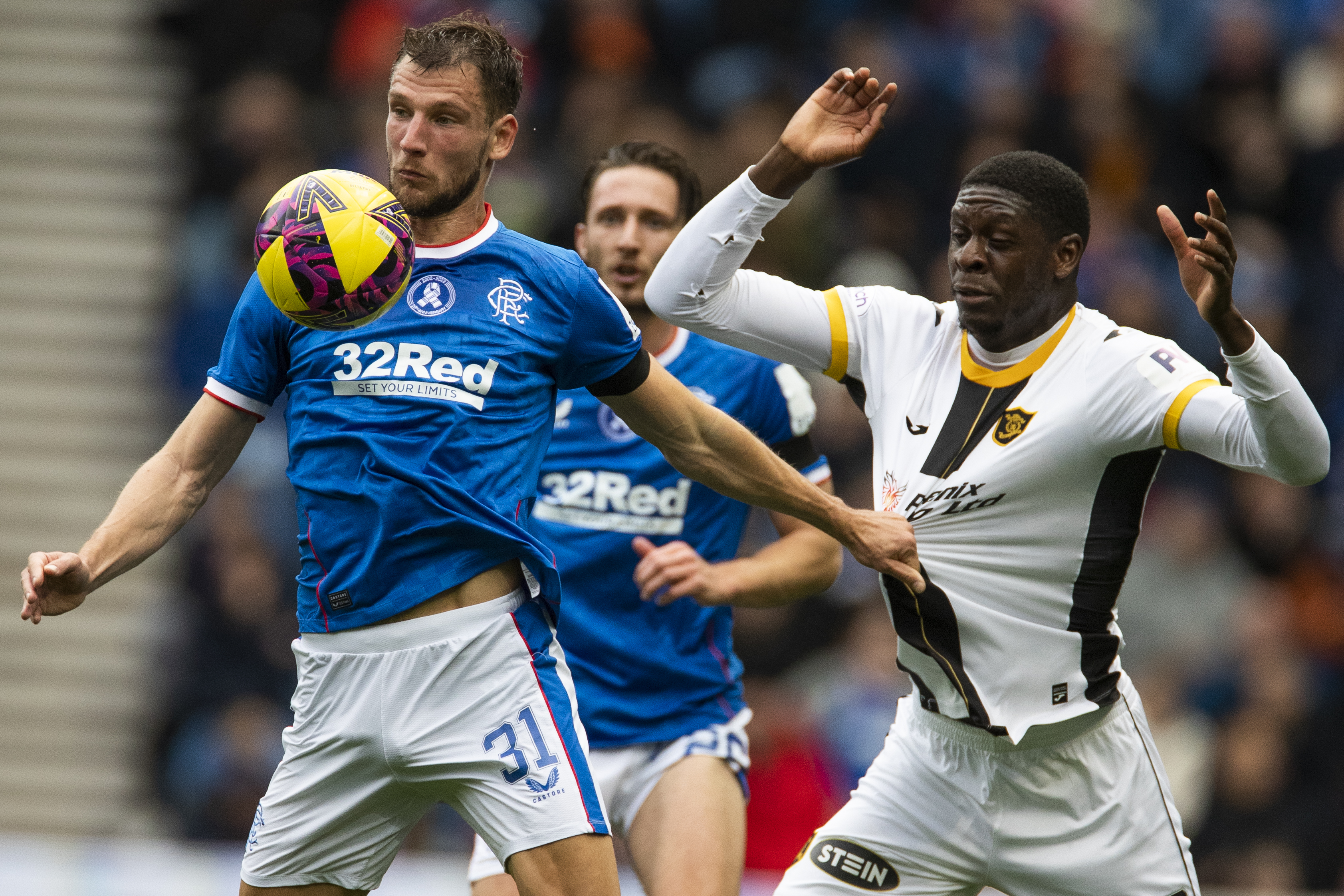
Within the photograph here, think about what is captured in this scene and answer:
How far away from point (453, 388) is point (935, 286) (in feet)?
20.6

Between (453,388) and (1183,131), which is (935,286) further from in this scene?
(453,388)

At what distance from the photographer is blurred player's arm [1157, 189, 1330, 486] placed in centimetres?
406

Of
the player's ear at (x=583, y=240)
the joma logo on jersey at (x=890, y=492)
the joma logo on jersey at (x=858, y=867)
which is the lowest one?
the joma logo on jersey at (x=858, y=867)

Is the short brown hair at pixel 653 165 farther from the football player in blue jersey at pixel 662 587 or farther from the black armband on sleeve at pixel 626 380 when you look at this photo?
the black armband on sleeve at pixel 626 380

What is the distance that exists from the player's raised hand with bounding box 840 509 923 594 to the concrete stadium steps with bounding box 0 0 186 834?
23.2ft

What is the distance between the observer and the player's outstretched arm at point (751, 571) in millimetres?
4766

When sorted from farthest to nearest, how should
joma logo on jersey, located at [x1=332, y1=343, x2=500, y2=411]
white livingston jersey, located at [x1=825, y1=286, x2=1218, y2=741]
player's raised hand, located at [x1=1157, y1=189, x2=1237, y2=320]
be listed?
white livingston jersey, located at [x1=825, y1=286, x2=1218, y2=741], joma logo on jersey, located at [x1=332, y1=343, x2=500, y2=411], player's raised hand, located at [x1=1157, y1=189, x2=1237, y2=320]

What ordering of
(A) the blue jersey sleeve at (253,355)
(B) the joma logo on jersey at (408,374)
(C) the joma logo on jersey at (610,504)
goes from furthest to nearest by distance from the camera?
1. (C) the joma logo on jersey at (610,504)
2. (A) the blue jersey sleeve at (253,355)
3. (B) the joma logo on jersey at (408,374)

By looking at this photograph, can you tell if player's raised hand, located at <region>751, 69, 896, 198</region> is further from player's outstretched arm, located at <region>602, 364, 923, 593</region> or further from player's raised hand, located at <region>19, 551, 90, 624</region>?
player's raised hand, located at <region>19, 551, 90, 624</region>

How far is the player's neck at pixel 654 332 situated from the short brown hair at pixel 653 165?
0.41 m

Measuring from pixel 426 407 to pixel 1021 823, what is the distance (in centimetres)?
213

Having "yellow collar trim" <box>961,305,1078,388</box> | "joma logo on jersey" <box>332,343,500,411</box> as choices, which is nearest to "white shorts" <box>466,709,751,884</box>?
"yellow collar trim" <box>961,305,1078,388</box>

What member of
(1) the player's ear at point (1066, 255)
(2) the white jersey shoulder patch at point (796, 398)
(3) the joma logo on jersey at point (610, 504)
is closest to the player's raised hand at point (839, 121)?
(1) the player's ear at point (1066, 255)

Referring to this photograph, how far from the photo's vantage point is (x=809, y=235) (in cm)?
1034
